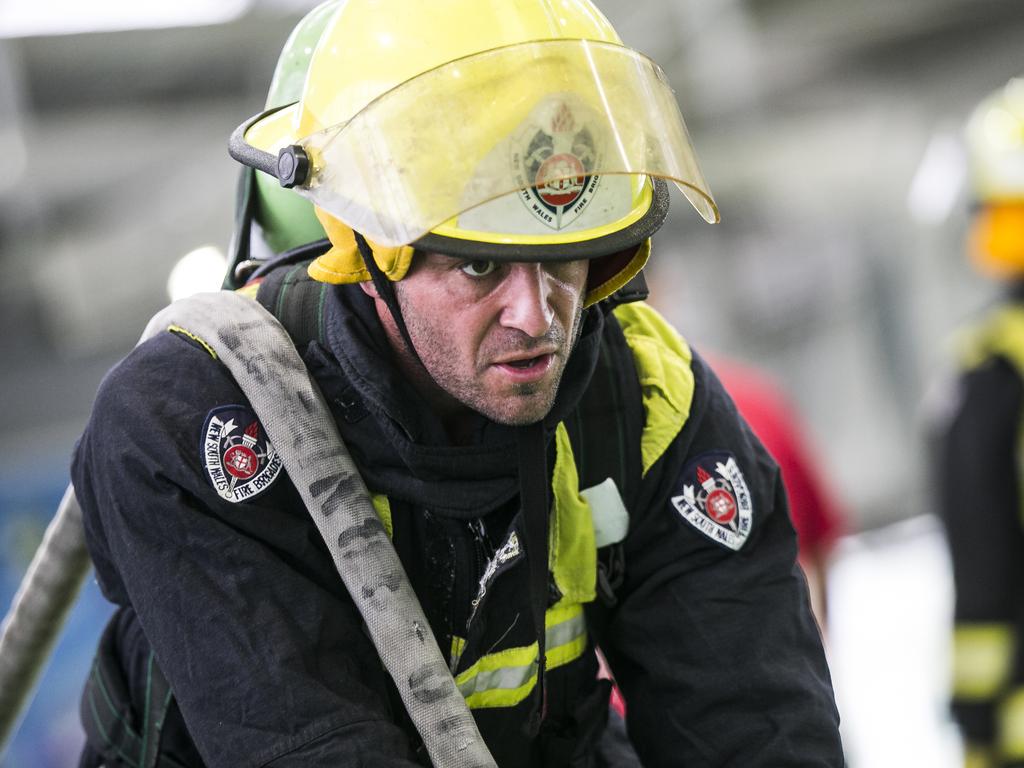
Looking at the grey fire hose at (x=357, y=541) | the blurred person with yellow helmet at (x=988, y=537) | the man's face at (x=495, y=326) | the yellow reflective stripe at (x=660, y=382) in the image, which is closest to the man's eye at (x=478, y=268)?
the man's face at (x=495, y=326)

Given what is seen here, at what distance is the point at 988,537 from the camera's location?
11.5 feet

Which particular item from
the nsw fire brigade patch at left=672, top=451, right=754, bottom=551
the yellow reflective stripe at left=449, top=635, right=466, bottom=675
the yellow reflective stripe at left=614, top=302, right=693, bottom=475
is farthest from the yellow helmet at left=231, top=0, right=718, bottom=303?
the yellow reflective stripe at left=449, top=635, right=466, bottom=675

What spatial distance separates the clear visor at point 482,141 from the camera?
1547 mm

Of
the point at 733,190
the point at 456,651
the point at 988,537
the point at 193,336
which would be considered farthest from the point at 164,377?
the point at 733,190

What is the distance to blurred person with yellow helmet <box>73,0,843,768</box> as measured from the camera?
1561 millimetres

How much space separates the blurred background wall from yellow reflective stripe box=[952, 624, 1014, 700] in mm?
2040

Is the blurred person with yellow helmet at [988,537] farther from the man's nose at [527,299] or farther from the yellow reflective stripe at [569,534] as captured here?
the man's nose at [527,299]

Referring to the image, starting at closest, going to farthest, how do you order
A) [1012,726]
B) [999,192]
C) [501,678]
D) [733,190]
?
[501,678] < [1012,726] < [999,192] < [733,190]

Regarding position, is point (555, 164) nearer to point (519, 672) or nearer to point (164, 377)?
point (164, 377)

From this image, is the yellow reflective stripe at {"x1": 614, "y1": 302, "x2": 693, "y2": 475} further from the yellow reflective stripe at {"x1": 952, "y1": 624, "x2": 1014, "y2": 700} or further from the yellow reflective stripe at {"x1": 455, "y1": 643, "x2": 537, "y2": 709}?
the yellow reflective stripe at {"x1": 952, "y1": 624, "x2": 1014, "y2": 700}

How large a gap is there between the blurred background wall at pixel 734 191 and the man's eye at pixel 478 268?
4.18 meters

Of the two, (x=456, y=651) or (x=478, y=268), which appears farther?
(x=456, y=651)

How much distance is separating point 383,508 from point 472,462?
0.40ft

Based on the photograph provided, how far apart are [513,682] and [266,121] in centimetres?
82
